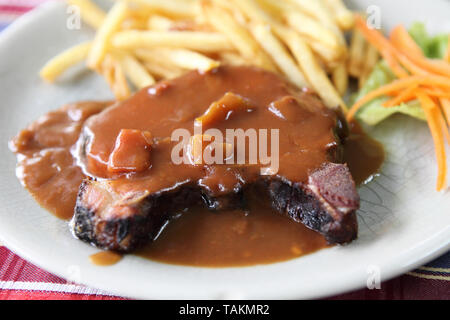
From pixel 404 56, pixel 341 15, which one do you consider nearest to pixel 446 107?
pixel 404 56

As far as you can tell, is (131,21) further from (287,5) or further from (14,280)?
(14,280)

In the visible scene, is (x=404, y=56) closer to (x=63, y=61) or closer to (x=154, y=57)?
(x=154, y=57)

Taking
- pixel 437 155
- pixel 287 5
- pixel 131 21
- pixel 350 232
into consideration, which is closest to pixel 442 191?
pixel 437 155

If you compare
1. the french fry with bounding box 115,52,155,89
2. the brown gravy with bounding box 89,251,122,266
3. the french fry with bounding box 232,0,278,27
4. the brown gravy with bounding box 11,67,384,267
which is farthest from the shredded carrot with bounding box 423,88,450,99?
the brown gravy with bounding box 89,251,122,266

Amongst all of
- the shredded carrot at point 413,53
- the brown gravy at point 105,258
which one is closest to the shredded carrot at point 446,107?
the shredded carrot at point 413,53

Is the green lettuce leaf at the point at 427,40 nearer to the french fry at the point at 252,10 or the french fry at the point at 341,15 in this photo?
the french fry at the point at 341,15
